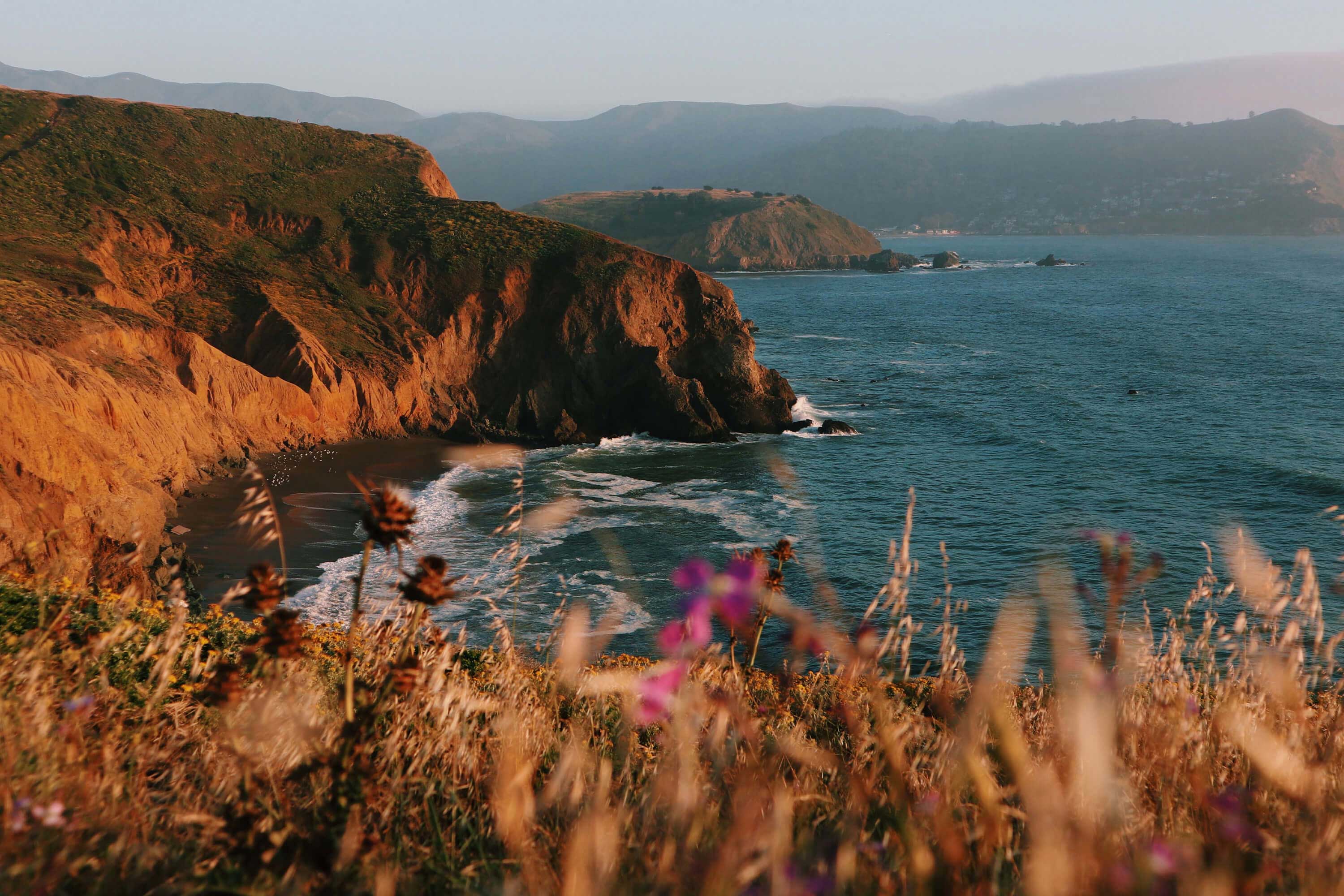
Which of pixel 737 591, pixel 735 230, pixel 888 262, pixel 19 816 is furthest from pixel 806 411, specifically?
pixel 735 230

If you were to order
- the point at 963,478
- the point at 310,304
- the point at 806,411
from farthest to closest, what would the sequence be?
the point at 806,411, the point at 310,304, the point at 963,478

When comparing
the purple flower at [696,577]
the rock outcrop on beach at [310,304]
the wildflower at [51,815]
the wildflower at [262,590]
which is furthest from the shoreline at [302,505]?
the purple flower at [696,577]

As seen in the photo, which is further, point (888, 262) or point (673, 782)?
point (888, 262)

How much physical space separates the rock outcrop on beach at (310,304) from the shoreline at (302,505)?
41.7 inches

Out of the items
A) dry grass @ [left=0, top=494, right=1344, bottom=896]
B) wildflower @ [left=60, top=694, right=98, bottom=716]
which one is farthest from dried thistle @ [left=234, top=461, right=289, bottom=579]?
wildflower @ [left=60, top=694, right=98, bottom=716]

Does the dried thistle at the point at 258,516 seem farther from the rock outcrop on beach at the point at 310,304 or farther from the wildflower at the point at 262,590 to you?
the rock outcrop on beach at the point at 310,304

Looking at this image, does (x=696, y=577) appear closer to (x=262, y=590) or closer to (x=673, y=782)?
(x=673, y=782)

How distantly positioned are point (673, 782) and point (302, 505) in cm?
3423

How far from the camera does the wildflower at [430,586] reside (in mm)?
2891

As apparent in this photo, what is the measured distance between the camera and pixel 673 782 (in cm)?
Result: 337

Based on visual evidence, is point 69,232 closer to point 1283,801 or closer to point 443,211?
point 443,211

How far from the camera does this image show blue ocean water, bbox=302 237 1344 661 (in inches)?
1159

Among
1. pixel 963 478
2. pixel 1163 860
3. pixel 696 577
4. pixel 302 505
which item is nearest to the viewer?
pixel 1163 860

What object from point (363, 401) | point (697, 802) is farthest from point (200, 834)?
point (363, 401)
